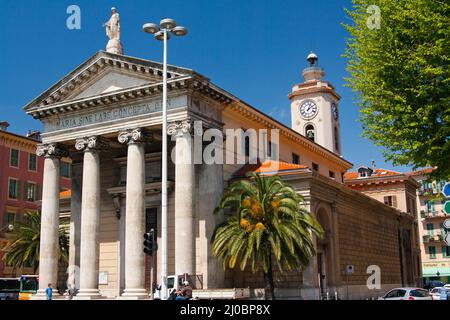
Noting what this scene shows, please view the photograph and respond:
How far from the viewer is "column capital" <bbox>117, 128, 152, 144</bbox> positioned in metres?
34.1

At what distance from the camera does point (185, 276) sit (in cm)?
2806

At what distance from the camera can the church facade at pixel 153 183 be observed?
3228 cm

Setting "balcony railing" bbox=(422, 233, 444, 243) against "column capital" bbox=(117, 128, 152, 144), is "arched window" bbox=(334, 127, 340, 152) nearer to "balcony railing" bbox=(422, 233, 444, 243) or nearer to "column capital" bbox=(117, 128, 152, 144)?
"balcony railing" bbox=(422, 233, 444, 243)

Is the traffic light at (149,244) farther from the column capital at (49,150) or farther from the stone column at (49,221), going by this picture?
the column capital at (49,150)

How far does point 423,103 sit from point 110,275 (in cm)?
2622

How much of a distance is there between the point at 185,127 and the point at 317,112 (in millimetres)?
32591

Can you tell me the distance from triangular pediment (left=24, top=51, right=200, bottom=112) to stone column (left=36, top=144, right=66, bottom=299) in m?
3.55

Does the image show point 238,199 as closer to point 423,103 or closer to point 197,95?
point 197,95

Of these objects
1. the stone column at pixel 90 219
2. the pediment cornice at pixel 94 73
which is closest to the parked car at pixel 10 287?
the stone column at pixel 90 219

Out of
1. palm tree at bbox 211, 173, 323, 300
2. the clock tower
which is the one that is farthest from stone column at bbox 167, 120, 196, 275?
the clock tower

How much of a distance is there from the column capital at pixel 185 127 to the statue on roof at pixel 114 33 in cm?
806

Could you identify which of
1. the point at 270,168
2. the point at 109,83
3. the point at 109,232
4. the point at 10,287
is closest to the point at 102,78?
the point at 109,83
